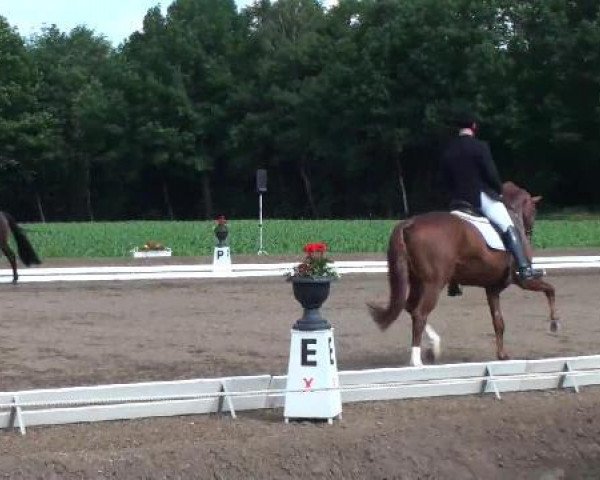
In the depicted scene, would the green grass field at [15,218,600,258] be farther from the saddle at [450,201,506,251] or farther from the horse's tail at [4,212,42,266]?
the saddle at [450,201,506,251]

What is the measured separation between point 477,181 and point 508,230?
520 millimetres

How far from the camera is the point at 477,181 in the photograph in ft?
30.8

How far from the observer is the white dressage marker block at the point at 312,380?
7.12 meters

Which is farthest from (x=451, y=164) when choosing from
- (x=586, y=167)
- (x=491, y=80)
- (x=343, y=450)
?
(x=491, y=80)

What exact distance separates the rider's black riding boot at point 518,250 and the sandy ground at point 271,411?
1051 millimetres


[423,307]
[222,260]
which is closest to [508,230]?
[423,307]

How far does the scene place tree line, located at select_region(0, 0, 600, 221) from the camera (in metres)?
50.3

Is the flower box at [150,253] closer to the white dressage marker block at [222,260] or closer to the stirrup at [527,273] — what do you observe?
the white dressage marker block at [222,260]

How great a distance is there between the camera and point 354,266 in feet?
66.4

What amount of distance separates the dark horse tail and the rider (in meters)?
0.66

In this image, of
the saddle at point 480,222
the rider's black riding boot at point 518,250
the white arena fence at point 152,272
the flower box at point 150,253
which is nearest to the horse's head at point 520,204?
the rider's black riding boot at point 518,250

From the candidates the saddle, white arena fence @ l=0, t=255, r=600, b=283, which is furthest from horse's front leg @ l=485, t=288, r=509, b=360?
white arena fence @ l=0, t=255, r=600, b=283

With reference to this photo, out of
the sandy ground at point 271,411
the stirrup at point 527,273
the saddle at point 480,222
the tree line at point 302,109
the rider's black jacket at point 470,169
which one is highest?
the tree line at point 302,109

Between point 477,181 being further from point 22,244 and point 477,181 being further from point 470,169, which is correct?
point 22,244
